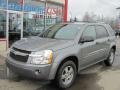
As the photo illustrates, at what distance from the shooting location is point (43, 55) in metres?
4.89

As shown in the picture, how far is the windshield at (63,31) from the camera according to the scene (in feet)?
19.7

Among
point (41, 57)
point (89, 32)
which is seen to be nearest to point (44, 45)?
point (41, 57)

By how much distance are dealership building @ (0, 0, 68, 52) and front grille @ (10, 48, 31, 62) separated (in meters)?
5.62

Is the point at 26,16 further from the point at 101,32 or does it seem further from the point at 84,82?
the point at 84,82

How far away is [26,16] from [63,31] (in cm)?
673

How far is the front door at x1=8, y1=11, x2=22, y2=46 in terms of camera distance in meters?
11.6

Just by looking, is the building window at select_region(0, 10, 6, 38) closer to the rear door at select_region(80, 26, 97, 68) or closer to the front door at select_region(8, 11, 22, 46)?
the front door at select_region(8, 11, 22, 46)

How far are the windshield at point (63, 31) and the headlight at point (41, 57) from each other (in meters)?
1.18

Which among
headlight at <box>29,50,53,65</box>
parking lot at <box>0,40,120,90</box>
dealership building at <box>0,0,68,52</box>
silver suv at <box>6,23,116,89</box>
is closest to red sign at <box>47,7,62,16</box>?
dealership building at <box>0,0,68,52</box>

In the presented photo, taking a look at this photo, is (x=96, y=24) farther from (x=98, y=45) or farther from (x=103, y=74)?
(x=103, y=74)

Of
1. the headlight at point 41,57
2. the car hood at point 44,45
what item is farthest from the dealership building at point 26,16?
the headlight at point 41,57

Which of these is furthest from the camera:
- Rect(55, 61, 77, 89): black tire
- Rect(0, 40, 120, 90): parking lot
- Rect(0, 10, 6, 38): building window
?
Rect(0, 10, 6, 38): building window

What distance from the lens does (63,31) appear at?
6.32m

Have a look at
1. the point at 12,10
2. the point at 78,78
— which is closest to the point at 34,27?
the point at 12,10
